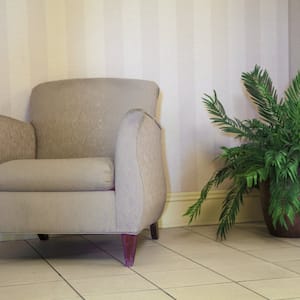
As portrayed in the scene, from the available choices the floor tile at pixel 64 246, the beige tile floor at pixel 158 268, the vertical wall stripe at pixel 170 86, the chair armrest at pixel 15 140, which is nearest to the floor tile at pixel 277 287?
the beige tile floor at pixel 158 268

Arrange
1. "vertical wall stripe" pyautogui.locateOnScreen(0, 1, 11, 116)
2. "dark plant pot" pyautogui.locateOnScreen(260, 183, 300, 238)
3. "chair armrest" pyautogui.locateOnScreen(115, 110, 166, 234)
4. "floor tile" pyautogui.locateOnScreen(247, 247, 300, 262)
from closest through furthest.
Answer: "chair armrest" pyautogui.locateOnScreen(115, 110, 166, 234) → "floor tile" pyautogui.locateOnScreen(247, 247, 300, 262) → "dark plant pot" pyautogui.locateOnScreen(260, 183, 300, 238) → "vertical wall stripe" pyautogui.locateOnScreen(0, 1, 11, 116)

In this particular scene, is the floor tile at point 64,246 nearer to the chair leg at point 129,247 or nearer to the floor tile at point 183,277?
the chair leg at point 129,247

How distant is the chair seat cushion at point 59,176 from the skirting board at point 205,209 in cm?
101

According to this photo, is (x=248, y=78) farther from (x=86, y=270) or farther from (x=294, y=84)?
(x=86, y=270)

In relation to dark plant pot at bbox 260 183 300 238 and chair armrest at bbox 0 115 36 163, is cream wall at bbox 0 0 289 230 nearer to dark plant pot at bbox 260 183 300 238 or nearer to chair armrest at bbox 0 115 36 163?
chair armrest at bbox 0 115 36 163

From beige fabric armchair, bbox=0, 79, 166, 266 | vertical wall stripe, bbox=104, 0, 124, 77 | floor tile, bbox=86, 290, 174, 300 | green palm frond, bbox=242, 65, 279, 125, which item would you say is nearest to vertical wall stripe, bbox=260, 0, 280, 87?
green palm frond, bbox=242, 65, 279, 125

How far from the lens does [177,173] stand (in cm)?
317

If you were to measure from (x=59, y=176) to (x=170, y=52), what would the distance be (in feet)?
4.11

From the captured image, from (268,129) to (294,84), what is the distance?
0.29m

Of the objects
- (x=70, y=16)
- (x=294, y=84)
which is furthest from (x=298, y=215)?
(x=70, y=16)

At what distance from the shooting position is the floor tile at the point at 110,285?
182 cm

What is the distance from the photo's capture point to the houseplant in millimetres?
2490

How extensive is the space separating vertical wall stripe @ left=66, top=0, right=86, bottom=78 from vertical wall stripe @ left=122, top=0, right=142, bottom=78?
0.23 metres

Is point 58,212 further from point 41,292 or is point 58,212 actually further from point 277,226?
point 277,226
